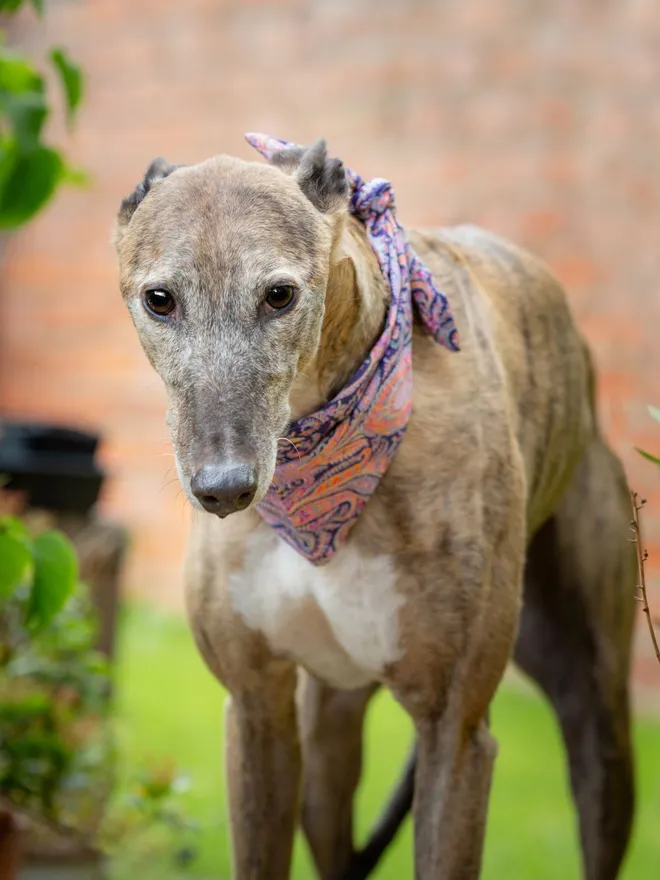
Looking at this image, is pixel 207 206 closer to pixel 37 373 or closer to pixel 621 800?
pixel 621 800

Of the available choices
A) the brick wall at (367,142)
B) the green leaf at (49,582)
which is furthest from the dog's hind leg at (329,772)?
the brick wall at (367,142)

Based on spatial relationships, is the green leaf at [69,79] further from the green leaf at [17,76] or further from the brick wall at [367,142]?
the brick wall at [367,142]

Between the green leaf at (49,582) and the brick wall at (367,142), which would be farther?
the brick wall at (367,142)

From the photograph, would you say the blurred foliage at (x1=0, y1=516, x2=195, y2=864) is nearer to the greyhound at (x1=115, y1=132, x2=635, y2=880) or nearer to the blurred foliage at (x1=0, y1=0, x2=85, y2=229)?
the greyhound at (x1=115, y1=132, x2=635, y2=880)

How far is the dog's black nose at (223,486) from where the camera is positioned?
1.03m

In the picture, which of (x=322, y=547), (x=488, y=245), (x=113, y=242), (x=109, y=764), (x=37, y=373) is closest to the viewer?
(x=113, y=242)

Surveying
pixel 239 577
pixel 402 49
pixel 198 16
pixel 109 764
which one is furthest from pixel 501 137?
pixel 239 577

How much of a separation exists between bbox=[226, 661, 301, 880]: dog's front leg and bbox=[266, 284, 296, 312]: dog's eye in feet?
1.87

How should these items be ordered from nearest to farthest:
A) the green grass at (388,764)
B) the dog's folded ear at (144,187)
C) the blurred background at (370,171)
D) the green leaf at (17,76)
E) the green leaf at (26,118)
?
the dog's folded ear at (144,187), the green leaf at (26,118), the green leaf at (17,76), the green grass at (388,764), the blurred background at (370,171)

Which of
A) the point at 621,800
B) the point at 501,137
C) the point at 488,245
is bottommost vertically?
the point at 621,800

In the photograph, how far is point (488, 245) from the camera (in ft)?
5.72

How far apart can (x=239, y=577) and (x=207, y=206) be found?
45cm

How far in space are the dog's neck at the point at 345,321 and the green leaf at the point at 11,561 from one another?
0.43 meters

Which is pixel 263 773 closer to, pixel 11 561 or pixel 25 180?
pixel 11 561
